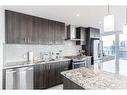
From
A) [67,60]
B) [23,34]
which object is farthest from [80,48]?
[23,34]

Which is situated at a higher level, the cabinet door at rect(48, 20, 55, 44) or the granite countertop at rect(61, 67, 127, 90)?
the cabinet door at rect(48, 20, 55, 44)

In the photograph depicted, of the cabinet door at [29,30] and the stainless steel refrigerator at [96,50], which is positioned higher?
the cabinet door at [29,30]

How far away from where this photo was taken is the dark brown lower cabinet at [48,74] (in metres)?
3.96

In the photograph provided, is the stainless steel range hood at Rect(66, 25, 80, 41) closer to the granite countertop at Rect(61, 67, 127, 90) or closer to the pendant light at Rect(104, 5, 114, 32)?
the granite countertop at Rect(61, 67, 127, 90)

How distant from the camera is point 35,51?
4.61m

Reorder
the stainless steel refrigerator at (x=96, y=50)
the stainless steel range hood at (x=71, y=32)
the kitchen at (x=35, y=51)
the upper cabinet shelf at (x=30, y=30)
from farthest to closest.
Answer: the stainless steel refrigerator at (x=96, y=50) < the stainless steel range hood at (x=71, y=32) < the upper cabinet shelf at (x=30, y=30) < the kitchen at (x=35, y=51)

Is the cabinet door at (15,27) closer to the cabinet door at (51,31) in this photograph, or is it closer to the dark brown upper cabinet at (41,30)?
the dark brown upper cabinet at (41,30)

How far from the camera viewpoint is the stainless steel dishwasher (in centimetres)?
328

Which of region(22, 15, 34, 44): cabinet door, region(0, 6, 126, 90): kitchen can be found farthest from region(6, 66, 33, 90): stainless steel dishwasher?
region(22, 15, 34, 44): cabinet door

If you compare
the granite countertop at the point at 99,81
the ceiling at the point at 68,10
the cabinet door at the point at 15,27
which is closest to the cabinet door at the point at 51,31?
the ceiling at the point at 68,10

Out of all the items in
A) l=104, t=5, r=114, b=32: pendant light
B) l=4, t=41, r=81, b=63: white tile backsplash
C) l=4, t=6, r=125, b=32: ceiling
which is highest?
l=4, t=6, r=125, b=32: ceiling

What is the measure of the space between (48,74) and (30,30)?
1.56 metres

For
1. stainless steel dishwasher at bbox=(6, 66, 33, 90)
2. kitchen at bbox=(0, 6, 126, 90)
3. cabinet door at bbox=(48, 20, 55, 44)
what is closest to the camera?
stainless steel dishwasher at bbox=(6, 66, 33, 90)

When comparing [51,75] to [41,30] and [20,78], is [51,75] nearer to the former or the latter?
[20,78]
